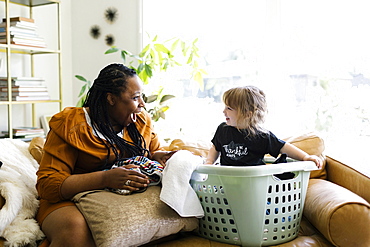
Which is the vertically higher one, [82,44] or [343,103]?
[82,44]

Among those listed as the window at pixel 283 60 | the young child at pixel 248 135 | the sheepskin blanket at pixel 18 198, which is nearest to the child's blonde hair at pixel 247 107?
the young child at pixel 248 135

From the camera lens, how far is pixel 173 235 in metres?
1.82

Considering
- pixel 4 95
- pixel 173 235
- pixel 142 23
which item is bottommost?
pixel 173 235

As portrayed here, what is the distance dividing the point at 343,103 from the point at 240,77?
81cm

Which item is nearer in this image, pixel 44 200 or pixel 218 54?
pixel 44 200

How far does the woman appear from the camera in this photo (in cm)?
167

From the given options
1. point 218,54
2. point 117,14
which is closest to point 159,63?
point 218,54

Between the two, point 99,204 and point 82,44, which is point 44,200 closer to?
point 99,204

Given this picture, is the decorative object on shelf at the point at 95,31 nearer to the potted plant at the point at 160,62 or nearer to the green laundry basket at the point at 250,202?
the potted plant at the point at 160,62

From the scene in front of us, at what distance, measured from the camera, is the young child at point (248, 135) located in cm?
209

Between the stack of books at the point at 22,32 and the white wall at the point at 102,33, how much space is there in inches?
21.1

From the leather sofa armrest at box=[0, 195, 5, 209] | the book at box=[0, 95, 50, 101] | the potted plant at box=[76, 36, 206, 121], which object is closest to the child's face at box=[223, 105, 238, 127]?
the leather sofa armrest at box=[0, 195, 5, 209]

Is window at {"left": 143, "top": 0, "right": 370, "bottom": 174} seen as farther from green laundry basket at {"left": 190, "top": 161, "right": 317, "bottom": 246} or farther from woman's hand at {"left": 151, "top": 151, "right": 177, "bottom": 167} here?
green laundry basket at {"left": 190, "top": 161, "right": 317, "bottom": 246}

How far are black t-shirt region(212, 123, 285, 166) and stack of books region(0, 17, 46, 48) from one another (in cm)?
206
